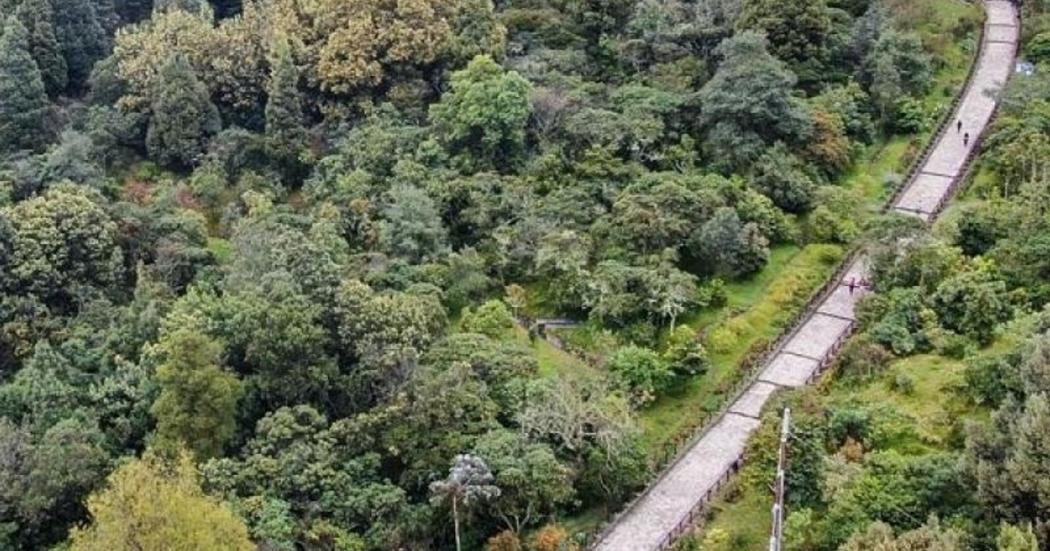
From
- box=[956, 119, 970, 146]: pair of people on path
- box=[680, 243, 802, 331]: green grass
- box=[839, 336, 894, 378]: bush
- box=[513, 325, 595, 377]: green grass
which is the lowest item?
box=[513, 325, 595, 377]: green grass

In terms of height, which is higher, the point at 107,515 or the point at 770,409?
the point at 107,515

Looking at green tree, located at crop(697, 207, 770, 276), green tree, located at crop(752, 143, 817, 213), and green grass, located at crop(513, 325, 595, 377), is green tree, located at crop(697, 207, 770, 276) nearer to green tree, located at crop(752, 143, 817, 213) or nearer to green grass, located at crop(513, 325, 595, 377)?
green tree, located at crop(752, 143, 817, 213)

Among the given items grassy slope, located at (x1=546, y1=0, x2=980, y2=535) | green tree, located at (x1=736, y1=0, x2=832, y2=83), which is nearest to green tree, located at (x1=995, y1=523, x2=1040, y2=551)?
grassy slope, located at (x1=546, y1=0, x2=980, y2=535)

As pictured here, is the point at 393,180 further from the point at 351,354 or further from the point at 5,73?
the point at 5,73

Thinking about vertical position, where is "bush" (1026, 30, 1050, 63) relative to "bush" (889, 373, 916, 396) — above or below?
above

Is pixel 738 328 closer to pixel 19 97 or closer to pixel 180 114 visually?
pixel 180 114

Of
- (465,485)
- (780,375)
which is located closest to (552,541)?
(465,485)

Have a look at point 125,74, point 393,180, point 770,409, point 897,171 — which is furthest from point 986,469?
point 125,74
